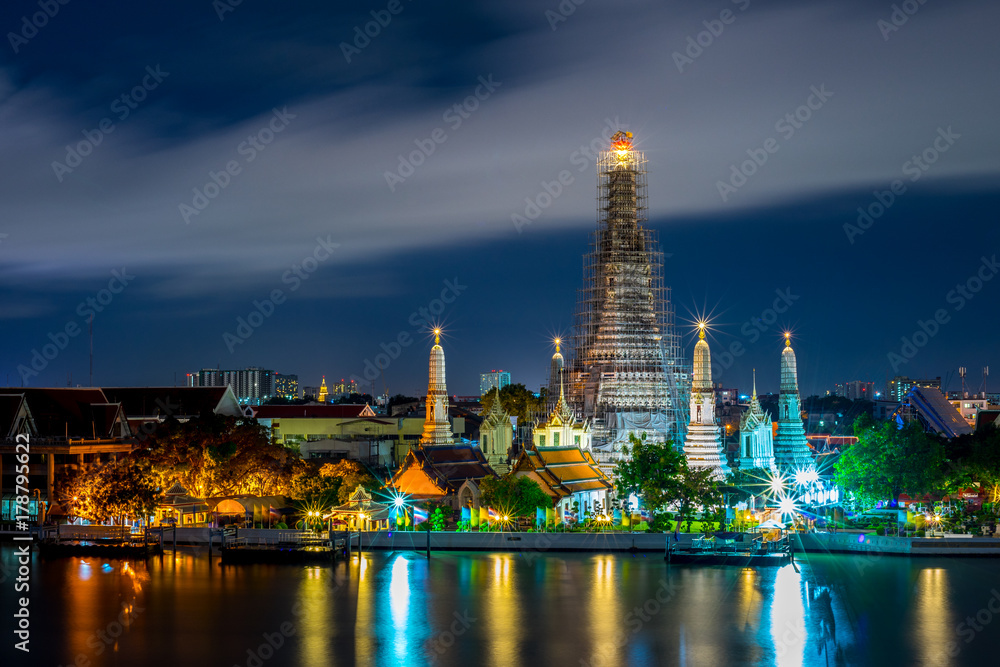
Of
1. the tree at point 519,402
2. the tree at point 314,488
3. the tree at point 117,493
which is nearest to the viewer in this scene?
the tree at point 117,493

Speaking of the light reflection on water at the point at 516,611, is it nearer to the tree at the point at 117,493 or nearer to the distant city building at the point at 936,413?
the tree at the point at 117,493

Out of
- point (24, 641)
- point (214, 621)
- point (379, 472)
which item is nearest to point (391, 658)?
point (214, 621)

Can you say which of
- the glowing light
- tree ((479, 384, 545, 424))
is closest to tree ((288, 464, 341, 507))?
the glowing light

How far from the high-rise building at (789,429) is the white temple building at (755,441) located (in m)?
0.85

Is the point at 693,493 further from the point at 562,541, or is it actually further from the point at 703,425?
the point at 703,425

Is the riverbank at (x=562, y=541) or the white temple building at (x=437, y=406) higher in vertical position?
the white temple building at (x=437, y=406)

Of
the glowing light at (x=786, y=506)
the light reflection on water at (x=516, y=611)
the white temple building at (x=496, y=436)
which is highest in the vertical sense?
Answer: the white temple building at (x=496, y=436)

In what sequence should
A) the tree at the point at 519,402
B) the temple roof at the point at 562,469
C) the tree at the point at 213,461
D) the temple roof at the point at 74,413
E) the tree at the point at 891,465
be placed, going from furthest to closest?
the tree at the point at 519,402, the temple roof at the point at 74,413, the temple roof at the point at 562,469, the tree at the point at 213,461, the tree at the point at 891,465

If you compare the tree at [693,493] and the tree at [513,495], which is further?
the tree at [513,495]

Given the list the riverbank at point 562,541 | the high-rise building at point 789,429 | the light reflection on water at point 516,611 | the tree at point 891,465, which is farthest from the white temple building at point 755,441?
the light reflection on water at point 516,611

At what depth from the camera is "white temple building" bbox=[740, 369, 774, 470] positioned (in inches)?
2844

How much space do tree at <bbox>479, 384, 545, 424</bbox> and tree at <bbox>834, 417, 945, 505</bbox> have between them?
41.8 metres

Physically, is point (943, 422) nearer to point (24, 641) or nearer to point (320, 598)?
point (320, 598)

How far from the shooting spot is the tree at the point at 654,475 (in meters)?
59.5
